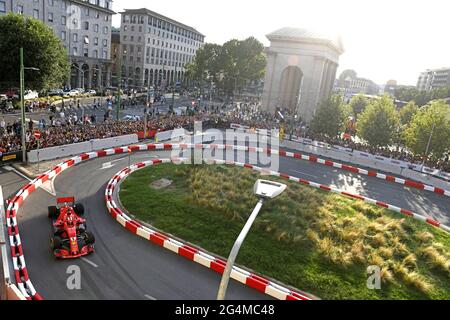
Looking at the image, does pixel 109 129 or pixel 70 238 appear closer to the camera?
pixel 70 238

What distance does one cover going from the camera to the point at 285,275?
13375 mm

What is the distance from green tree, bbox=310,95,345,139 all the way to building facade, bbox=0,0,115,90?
36.5 metres

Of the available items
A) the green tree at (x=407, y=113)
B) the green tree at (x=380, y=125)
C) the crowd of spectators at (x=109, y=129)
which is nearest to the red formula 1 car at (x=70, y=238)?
the crowd of spectators at (x=109, y=129)

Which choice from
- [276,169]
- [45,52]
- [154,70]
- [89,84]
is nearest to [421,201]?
[276,169]

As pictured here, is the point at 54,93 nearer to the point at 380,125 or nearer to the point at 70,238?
the point at 380,125

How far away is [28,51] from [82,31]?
3173cm

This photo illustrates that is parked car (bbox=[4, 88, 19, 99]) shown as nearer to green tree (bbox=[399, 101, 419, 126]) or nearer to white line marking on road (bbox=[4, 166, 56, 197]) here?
white line marking on road (bbox=[4, 166, 56, 197])

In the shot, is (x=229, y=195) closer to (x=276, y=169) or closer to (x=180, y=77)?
(x=276, y=169)

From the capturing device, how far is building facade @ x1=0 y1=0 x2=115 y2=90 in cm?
5650

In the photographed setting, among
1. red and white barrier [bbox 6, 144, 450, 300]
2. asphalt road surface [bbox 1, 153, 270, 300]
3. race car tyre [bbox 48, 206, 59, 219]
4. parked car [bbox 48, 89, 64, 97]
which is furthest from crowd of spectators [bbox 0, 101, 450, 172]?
parked car [bbox 48, 89, 64, 97]

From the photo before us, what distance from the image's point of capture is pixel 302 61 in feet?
197

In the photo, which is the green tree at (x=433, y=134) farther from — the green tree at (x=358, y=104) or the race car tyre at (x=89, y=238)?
the green tree at (x=358, y=104)

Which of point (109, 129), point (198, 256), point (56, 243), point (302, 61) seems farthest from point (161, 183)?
point (302, 61)

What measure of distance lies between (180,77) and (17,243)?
105574mm
